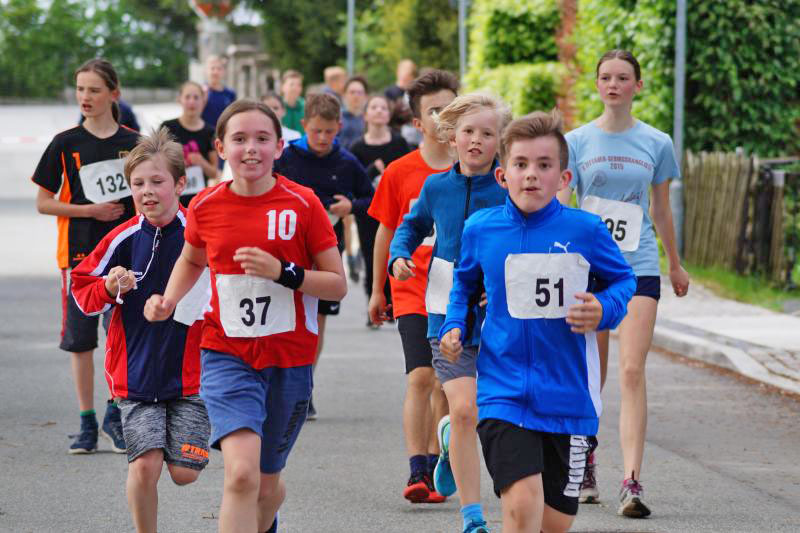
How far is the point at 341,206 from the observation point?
8906mm

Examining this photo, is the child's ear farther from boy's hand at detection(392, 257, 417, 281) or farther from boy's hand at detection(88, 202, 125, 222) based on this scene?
boy's hand at detection(88, 202, 125, 222)

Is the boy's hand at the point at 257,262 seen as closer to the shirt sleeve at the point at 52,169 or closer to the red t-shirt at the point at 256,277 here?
the red t-shirt at the point at 256,277

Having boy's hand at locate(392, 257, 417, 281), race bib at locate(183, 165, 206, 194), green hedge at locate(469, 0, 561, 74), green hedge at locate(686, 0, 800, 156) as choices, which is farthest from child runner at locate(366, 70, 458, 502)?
green hedge at locate(469, 0, 561, 74)

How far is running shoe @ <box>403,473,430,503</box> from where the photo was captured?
6.82m

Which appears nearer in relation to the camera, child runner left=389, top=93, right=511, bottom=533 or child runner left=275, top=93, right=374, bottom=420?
child runner left=389, top=93, right=511, bottom=533

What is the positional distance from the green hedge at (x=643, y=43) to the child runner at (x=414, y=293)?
1022 cm

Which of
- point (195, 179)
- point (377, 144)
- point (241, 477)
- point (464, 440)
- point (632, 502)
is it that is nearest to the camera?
point (241, 477)

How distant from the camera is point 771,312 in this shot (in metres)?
13.4

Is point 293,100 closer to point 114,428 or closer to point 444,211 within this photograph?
point 114,428

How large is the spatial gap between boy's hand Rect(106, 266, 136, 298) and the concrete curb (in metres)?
5.64

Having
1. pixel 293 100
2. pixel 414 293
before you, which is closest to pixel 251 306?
pixel 414 293

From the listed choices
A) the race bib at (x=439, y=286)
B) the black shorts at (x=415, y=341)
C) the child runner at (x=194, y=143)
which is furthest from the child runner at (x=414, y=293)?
the child runner at (x=194, y=143)

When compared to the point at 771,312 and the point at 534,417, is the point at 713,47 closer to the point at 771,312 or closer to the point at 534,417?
the point at 771,312

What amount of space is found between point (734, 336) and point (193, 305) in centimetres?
709
